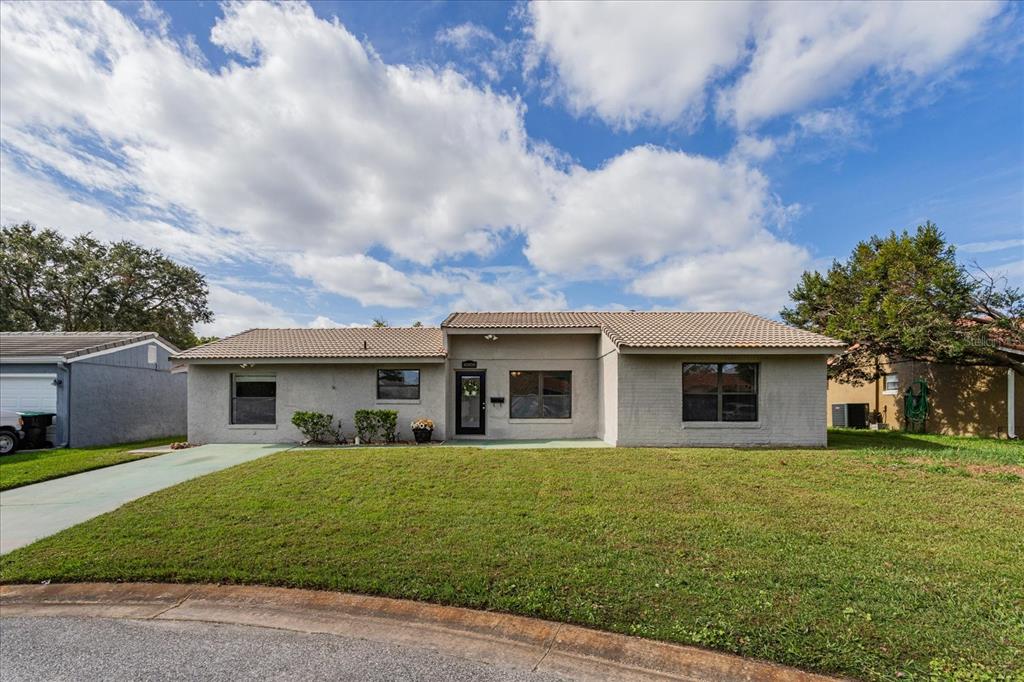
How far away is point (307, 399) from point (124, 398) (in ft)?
26.2

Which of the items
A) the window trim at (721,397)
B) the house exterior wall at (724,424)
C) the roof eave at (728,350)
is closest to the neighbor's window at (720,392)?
the window trim at (721,397)

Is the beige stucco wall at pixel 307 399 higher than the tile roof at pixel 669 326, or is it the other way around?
the tile roof at pixel 669 326

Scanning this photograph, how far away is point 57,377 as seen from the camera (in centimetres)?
1451

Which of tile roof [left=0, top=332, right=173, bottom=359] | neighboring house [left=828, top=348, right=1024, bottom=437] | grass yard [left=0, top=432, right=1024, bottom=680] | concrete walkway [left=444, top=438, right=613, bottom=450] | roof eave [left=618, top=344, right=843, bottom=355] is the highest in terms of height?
tile roof [left=0, top=332, right=173, bottom=359]

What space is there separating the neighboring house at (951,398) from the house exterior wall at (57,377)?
27.8 metres

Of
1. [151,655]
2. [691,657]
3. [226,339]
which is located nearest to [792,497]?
[691,657]

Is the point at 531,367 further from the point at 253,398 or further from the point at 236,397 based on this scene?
the point at 236,397

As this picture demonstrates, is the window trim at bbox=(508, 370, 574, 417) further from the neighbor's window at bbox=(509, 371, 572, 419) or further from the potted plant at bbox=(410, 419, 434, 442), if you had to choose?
the potted plant at bbox=(410, 419, 434, 442)

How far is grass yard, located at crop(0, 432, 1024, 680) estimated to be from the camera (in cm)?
360

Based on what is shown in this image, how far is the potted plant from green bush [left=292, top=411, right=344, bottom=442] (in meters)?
2.28

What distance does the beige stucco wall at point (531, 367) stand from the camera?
1427 centimetres

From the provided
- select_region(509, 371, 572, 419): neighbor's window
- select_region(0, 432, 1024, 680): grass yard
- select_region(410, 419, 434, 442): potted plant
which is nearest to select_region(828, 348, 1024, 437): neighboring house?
select_region(0, 432, 1024, 680): grass yard

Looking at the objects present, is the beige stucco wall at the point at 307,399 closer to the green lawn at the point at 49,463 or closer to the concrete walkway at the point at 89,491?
the concrete walkway at the point at 89,491

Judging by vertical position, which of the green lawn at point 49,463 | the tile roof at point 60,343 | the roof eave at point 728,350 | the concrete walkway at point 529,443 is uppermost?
the tile roof at point 60,343
